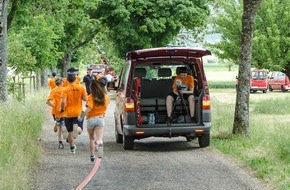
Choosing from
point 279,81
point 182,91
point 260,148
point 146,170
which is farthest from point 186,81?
point 279,81

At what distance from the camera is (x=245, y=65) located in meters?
18.7

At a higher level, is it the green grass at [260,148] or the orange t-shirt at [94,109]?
the orange t-shirt at [94,109]

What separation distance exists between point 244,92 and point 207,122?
2250 millimetres

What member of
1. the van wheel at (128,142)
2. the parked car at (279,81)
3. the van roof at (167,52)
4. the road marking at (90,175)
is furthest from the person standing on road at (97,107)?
the parked car at (279,81)

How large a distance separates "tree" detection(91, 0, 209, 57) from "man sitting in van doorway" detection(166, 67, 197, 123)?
29.1 m

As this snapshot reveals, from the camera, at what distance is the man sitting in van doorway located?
55.9ft

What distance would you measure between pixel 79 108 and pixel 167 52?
7.92ft

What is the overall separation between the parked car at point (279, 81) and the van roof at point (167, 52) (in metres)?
47.7

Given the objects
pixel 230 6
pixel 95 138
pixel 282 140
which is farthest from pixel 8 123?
pixel 230 6

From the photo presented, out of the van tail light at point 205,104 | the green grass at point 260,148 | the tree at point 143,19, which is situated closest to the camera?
the green grass at point 260,148

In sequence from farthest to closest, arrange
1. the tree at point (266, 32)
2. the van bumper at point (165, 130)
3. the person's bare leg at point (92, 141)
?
the tree at point (266, 32), the van bumper at point (165, 130), the person's bare leg at point (92, 141)

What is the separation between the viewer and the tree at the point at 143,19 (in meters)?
46.6

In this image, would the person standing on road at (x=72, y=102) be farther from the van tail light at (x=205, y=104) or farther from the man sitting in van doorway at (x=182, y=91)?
the van tail light at (x=205, y=104)

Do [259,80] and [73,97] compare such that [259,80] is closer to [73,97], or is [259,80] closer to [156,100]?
Answer: [156,100]
